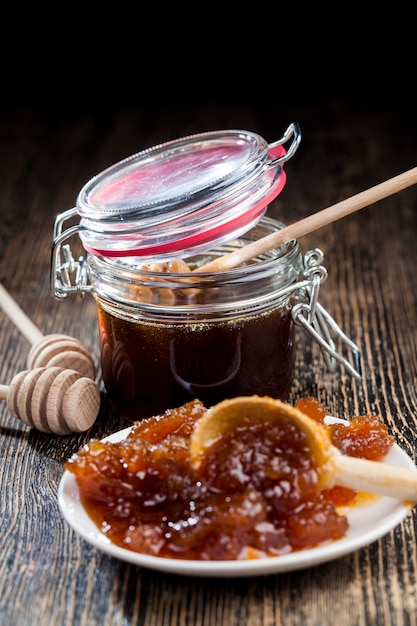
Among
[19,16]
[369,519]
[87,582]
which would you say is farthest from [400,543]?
[19,16]

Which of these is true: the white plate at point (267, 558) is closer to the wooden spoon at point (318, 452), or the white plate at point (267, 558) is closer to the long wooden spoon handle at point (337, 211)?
the wooden spoon at point (318, 452)

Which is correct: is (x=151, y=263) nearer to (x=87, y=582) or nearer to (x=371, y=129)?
(x=87, y=582)

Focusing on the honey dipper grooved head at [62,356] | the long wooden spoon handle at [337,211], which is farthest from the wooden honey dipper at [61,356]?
the long wooden spoon handle at [337,211]

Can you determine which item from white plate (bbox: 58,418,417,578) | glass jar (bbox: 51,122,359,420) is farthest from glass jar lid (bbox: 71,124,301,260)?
white plate (bbox: 58,418,417,578)

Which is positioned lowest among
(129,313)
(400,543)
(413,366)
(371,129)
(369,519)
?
(371,129)

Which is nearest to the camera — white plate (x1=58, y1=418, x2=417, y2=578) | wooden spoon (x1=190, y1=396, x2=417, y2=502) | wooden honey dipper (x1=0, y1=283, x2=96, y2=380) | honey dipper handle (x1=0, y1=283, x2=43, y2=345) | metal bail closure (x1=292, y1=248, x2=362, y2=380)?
white plate (x1=58, y1=418, x2=417, y2=578)

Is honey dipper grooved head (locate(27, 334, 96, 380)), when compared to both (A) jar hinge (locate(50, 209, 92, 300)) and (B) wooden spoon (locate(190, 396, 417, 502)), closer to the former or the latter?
(A) jar hinge (locate(50, 209, 92, 300))

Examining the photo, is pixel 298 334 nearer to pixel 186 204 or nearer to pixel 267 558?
pixel 186 204
